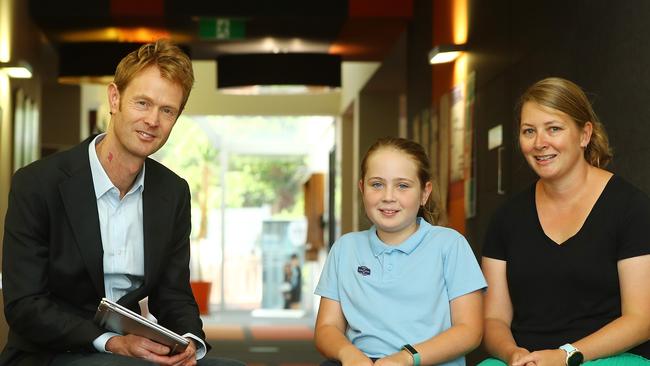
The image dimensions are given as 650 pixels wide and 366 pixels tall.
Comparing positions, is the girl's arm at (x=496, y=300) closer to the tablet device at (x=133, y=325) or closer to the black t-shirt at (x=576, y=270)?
the black t-shirt at (x=576, y=270)

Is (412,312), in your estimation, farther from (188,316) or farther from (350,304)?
(188,316)

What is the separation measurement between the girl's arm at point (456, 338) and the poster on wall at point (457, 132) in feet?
14.0

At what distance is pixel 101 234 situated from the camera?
8.84ft

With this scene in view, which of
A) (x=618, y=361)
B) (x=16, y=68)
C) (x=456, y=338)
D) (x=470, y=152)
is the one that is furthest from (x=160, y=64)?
(x=16, y=68)

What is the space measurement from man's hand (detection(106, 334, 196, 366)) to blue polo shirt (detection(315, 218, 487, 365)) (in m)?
0.50

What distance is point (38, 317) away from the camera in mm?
2578

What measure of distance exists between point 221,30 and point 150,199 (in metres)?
6.19

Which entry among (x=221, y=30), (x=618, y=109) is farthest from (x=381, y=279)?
(x=221, y=30)

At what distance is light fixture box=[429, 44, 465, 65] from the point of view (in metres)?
6.95

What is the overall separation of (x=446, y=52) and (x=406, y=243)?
13.8 feet

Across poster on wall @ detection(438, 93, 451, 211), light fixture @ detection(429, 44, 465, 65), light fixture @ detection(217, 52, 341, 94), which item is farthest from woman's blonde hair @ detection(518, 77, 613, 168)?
light fixture @ detection(217, 52, 341, 94)

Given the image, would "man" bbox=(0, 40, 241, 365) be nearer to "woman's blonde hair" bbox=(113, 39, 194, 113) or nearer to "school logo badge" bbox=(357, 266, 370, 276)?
"woman's blonde hair" bbox=(113, 39, 194, 113)

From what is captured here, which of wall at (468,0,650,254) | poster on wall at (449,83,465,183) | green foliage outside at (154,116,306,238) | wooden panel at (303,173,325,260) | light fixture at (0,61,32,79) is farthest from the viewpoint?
green foliage outside at (154,116,306,238)

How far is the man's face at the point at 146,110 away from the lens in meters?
2.70
